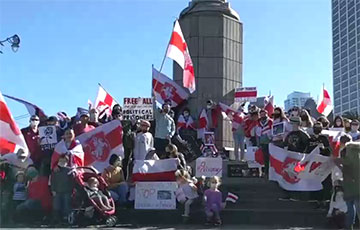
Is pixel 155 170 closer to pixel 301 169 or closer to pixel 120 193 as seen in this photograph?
pixel 120 193

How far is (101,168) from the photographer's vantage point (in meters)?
13.4

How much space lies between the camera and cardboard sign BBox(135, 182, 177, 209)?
40.4 ft

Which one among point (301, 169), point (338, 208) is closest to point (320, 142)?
point (301, 169)

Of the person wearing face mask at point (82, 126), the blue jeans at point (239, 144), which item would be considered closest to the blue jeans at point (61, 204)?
the person wearing face mask at point (82, 126)

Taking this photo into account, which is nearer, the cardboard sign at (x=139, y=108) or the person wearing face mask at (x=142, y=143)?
the person wearing face mask at (x=142, y=143)

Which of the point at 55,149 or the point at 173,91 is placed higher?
the point at 173,91

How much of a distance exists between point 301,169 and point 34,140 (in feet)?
19.4

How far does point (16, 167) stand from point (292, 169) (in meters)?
6.03

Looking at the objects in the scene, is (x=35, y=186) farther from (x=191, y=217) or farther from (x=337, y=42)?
(x=337, y=42)

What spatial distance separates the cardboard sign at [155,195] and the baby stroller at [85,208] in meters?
0.76

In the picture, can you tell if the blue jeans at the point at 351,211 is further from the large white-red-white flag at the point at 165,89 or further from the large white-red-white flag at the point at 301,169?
the large white-red-white flag at the point at 165,89

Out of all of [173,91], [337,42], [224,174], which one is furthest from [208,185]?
[337,42]

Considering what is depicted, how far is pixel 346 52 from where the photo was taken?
82.7 meters

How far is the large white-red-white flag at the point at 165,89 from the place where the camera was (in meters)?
18.0
